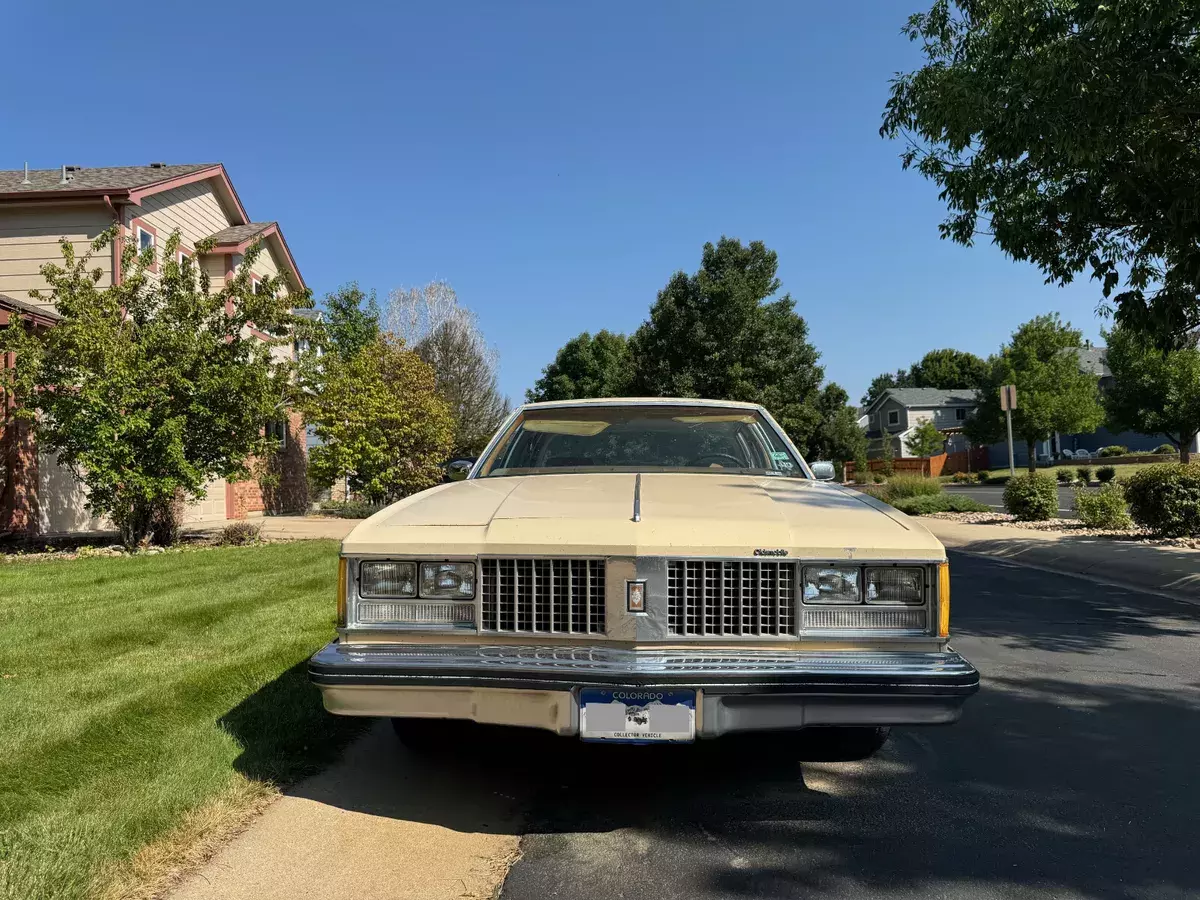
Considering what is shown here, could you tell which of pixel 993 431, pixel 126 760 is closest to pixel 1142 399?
pixel 993 431

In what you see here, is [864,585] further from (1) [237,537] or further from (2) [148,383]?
(1) [237,537]

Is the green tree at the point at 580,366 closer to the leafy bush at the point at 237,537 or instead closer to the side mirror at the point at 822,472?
the leafy bush at the point at 237,537

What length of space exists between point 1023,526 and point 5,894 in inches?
624

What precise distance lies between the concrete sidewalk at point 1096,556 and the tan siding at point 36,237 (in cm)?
1520

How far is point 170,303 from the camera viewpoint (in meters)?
11.0

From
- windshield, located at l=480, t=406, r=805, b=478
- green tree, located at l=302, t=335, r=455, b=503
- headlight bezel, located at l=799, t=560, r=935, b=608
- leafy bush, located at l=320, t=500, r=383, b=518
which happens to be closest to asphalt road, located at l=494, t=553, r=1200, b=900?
headlight bezel, located at l=799, t=560, r=935, b=608

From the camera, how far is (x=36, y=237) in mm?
15320

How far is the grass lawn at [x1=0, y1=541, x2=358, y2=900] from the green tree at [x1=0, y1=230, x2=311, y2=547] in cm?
Result: 318

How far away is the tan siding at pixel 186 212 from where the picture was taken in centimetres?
1638

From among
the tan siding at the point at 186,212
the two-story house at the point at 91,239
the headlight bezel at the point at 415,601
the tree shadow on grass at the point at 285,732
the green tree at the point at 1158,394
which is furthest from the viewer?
the green tree at the point at 1158,394

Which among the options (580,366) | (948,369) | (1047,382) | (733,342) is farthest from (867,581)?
(948,369)

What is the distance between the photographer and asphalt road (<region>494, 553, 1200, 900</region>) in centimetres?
258

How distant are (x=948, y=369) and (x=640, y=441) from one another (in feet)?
288

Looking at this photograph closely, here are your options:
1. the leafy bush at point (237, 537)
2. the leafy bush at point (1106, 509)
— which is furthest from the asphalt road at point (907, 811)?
the leafy bush at point (237, 537)
